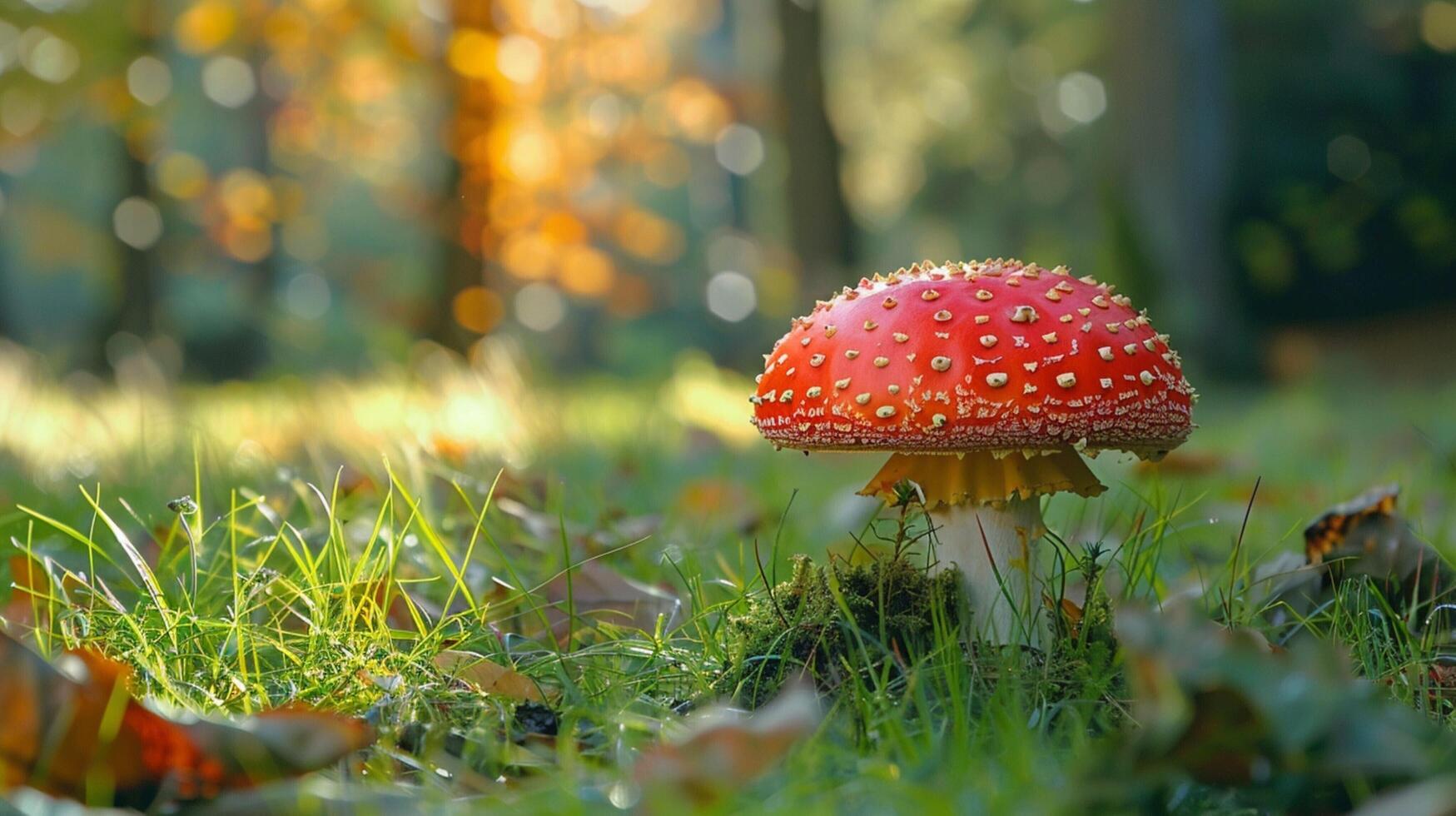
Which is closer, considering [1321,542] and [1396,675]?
[1396,675]

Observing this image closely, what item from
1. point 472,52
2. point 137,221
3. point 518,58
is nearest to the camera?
point 472,52

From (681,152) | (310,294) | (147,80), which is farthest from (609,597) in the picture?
(310,294)

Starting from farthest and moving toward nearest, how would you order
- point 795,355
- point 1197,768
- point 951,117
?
point 951,117 < point 795,355 < point 1197,768

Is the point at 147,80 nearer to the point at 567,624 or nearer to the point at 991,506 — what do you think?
the point at 567,624

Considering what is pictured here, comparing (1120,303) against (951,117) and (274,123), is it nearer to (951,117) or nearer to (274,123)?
(274,123)

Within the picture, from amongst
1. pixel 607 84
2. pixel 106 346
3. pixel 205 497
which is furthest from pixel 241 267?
pixel 205 497

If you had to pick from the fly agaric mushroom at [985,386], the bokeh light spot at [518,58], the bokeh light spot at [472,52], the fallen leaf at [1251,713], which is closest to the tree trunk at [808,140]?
the bokeh light spot at [518,58]
